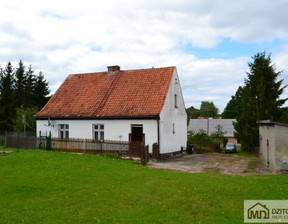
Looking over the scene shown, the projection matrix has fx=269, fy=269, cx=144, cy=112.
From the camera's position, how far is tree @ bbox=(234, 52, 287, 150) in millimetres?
30422

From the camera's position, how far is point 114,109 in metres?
22.0

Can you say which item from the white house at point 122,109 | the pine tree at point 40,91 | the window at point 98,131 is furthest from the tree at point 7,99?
the window at point 98,131

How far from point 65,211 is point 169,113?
625 inches

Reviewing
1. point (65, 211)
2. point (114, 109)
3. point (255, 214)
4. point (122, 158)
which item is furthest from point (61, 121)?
point (255, 214)

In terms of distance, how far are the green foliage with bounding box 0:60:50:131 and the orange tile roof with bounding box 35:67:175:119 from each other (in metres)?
20.7

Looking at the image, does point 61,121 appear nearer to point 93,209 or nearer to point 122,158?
point 122,158

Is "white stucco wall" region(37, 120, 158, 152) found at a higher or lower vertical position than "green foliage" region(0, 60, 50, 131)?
lower

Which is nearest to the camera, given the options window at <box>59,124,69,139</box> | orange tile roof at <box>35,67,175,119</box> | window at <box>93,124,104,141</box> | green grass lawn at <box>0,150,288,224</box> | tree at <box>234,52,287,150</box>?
green grass lawn at <box>0,150,288,224</box>

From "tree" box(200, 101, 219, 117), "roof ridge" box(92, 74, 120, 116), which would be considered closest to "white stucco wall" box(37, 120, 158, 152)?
"roof ridge" box(92, 74, 120, 116)

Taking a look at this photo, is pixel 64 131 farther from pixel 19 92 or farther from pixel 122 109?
pixel 19 92

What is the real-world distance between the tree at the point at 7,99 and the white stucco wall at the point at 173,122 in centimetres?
2837

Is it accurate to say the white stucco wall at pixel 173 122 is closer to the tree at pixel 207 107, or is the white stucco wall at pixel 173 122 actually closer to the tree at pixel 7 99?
the tree at pixel 7 99

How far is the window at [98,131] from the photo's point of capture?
22.4 meters

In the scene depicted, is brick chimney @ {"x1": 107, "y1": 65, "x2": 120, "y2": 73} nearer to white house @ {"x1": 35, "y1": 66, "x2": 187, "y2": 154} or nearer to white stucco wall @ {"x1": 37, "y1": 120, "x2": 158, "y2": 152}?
white house @ {"x1": 35, "y1": 66, "x2": 187, "y2": 154}
